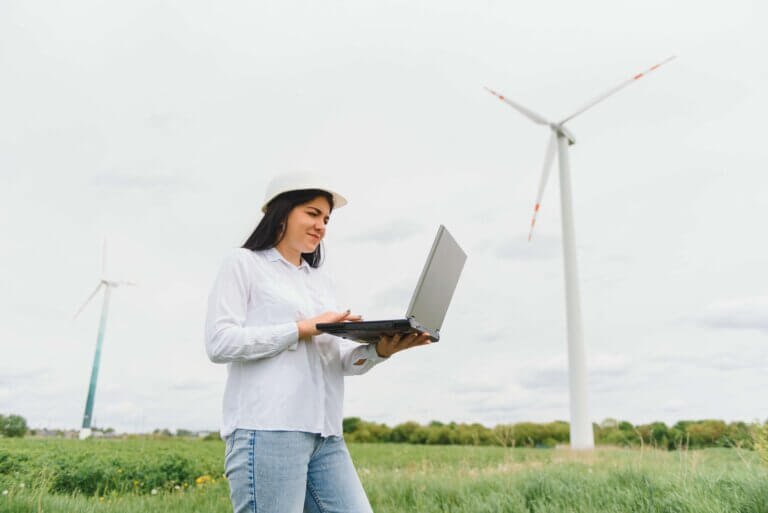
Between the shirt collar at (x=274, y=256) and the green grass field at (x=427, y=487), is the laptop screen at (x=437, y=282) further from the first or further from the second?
the green grass field at (x=427, y=487)

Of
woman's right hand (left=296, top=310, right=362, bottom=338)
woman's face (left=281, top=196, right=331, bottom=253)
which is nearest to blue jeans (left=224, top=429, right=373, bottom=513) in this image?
woman's right hand (left=296, top=310, right=362, bottom=338)

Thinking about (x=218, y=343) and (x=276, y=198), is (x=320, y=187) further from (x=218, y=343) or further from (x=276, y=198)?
(x=218, y=343)

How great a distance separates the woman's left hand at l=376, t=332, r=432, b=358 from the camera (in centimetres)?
264

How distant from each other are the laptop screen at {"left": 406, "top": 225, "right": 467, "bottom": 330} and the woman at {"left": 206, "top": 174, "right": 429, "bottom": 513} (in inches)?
5.0

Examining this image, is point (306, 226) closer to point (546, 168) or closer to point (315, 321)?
point (315, 321)

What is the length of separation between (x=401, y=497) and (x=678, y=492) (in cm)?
253

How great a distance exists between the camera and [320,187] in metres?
2.78

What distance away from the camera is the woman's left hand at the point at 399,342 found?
2.64 m

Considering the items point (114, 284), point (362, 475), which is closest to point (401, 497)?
point (362, 475)

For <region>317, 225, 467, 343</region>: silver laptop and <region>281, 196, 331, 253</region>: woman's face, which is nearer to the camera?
<region>317, 225, 467, 343</region>: silver laptop

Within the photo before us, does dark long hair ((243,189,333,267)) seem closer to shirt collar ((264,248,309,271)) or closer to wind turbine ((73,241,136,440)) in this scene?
shirt collar ((264,248,309,271))

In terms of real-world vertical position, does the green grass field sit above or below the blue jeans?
below

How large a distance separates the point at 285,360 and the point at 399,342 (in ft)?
1.55

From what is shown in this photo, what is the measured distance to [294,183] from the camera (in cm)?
279
